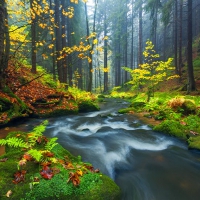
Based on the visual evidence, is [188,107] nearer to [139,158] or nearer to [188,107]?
[188,107]

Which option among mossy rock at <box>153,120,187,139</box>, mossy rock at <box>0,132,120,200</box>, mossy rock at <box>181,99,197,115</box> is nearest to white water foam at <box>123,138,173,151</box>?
mossy rock at <box>153,120,187,139</box>

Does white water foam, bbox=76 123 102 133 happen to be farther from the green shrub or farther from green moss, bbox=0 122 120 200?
green moss, bbox=0 122 120 200

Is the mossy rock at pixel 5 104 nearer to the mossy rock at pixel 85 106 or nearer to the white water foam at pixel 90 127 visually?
the white water foam at pixel 90 127

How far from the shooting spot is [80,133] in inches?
254

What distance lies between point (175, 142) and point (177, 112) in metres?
3.14

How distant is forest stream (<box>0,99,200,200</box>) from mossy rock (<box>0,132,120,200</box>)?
28.6 inches

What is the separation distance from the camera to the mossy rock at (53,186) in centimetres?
229

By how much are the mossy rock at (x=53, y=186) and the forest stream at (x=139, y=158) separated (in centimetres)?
73

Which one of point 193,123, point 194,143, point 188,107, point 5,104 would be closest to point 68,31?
point 5,104

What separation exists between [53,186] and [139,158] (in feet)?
9.43

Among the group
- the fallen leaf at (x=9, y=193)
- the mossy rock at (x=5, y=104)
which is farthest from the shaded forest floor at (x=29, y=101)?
the fallen leaf at (x=9, y=193)

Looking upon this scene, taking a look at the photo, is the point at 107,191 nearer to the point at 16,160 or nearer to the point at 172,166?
the point at 16,160

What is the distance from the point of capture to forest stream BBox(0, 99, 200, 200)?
3340 millimetres

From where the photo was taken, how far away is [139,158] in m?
4.66
